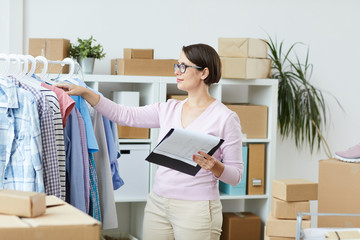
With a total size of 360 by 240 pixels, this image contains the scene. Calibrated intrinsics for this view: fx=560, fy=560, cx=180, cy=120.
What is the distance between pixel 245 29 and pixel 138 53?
1.00 metres

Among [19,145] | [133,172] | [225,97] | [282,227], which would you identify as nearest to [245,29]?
[225,97]

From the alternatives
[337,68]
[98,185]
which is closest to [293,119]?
[337,68]

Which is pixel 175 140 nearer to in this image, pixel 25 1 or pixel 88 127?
pixel 88 127

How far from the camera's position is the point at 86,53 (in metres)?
3.58

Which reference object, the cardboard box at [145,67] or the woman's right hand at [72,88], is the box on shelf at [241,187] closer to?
the cardboard box at [145,67]

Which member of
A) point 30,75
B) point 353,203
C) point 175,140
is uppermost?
point 30,75

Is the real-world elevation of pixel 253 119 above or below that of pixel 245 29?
below

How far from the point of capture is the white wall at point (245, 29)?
3.92 metres

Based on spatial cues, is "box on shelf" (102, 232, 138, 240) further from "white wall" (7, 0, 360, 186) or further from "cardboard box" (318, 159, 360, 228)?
"cardboard box" (318, 159, 360, 228)

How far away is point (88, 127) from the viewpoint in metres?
2.35

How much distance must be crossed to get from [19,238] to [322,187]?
2.34 m

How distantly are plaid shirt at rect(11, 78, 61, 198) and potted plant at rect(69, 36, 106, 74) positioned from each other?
1549 mm

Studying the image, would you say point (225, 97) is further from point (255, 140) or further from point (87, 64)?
point (87, 64)

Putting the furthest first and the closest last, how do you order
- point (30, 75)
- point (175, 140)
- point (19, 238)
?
point (30, 75), point (175, 140), point (19, 238)
